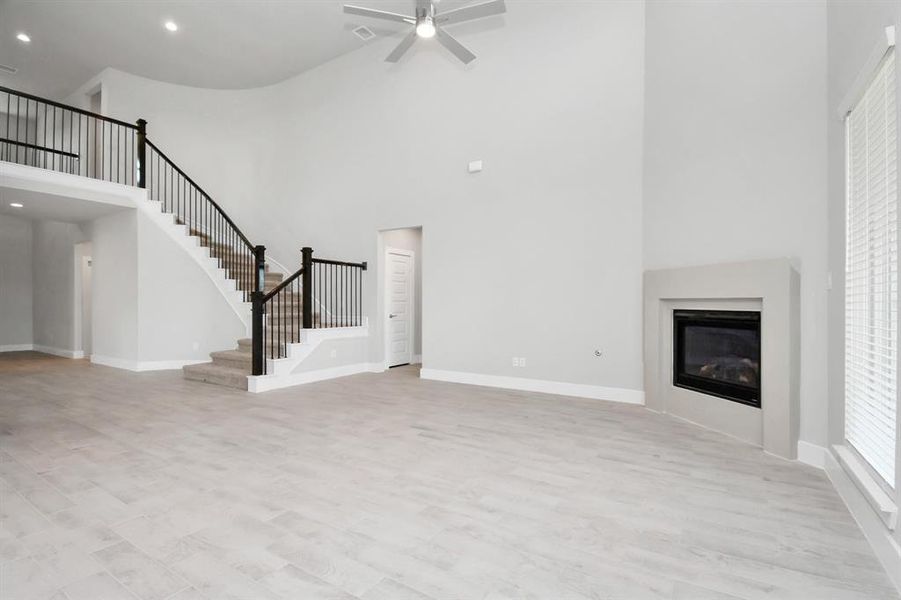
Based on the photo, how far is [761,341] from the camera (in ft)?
11.3

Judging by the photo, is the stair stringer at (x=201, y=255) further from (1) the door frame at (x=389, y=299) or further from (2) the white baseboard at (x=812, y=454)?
(2) the white baseboard at (x=812, y=454)

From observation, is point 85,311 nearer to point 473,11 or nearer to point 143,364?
point 143,364

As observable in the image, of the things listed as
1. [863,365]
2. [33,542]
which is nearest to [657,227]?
[863,365]

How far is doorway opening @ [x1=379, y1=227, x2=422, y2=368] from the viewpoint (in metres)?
7.11

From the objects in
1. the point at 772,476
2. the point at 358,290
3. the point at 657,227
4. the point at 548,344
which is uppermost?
the point at 657,227

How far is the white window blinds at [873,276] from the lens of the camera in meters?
2.10

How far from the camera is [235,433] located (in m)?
3.67

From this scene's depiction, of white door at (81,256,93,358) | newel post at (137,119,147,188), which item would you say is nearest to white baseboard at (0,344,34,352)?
white door at (81,256,93,358)

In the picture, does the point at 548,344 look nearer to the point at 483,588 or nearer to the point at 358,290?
the point at 358,290

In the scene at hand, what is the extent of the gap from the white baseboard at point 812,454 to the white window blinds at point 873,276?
467 mm

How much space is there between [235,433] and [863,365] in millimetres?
4384

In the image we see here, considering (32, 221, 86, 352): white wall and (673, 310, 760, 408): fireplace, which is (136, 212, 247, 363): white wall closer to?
(32, 221, 86, 352): white wall

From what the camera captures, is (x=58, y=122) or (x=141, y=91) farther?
(x=58, y=122)

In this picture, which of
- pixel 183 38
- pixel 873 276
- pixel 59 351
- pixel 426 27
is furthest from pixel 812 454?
pixel 59 351
